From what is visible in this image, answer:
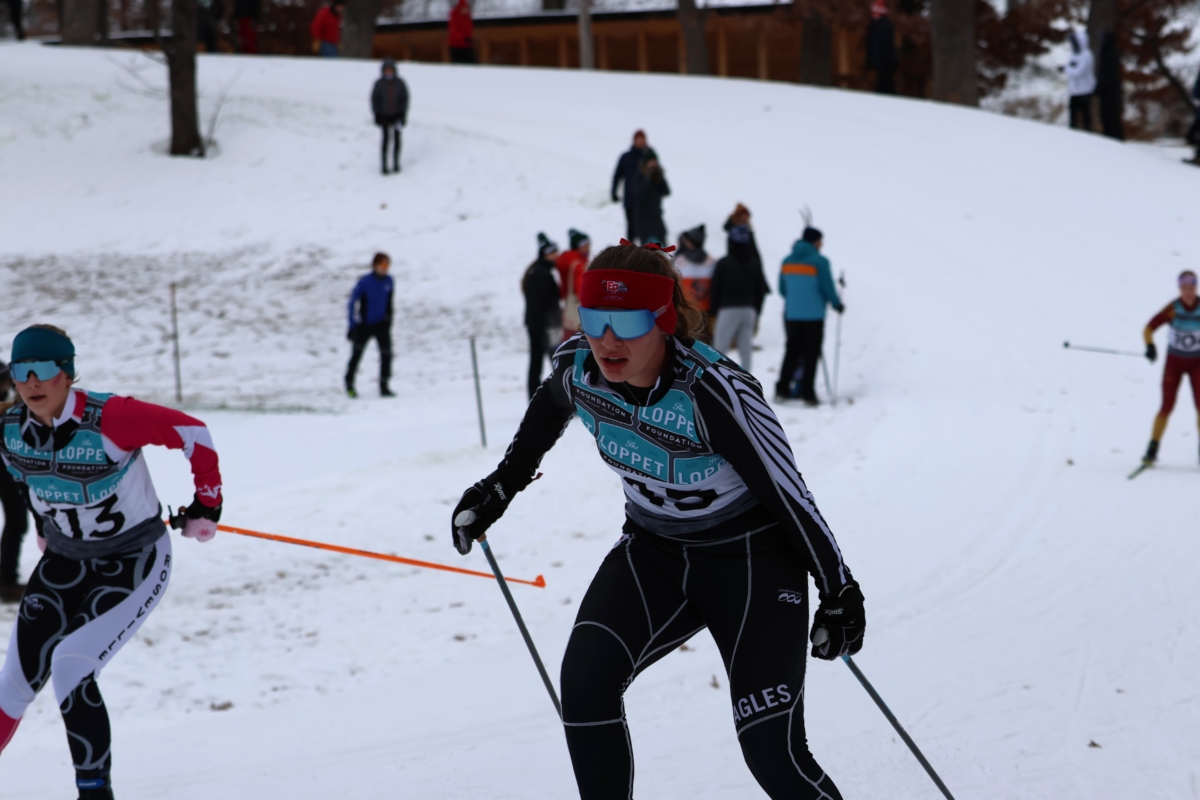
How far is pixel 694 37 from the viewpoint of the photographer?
2888 centimetres

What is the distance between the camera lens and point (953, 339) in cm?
1478

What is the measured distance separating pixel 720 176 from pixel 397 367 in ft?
26.6

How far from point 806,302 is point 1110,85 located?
1330 centimetres

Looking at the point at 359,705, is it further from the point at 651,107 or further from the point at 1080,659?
the point at 651,107

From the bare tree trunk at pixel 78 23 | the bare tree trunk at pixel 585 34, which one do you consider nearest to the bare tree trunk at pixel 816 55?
the bare tree trunk at pixel 585 34

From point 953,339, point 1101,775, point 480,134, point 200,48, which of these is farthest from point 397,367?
point 200,48

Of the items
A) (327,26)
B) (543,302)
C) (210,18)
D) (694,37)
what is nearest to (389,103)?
(327,26)

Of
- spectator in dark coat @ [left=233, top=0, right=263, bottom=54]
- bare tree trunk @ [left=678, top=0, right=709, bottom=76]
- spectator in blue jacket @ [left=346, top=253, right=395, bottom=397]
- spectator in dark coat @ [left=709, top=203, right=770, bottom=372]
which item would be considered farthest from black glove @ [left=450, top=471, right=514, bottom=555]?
spectator in dark coat @ [left=233, top=0, right=263, bottom=54]

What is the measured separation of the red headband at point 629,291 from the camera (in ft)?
11.0

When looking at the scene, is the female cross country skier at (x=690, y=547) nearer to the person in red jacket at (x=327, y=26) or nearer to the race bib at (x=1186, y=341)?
the race bib at (x=1186, y=341)

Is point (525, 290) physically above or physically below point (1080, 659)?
above

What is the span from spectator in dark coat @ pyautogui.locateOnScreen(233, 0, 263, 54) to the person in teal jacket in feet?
72.5

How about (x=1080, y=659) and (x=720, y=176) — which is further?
(x=720, y=176)

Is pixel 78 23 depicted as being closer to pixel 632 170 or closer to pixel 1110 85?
pixel 632 170
